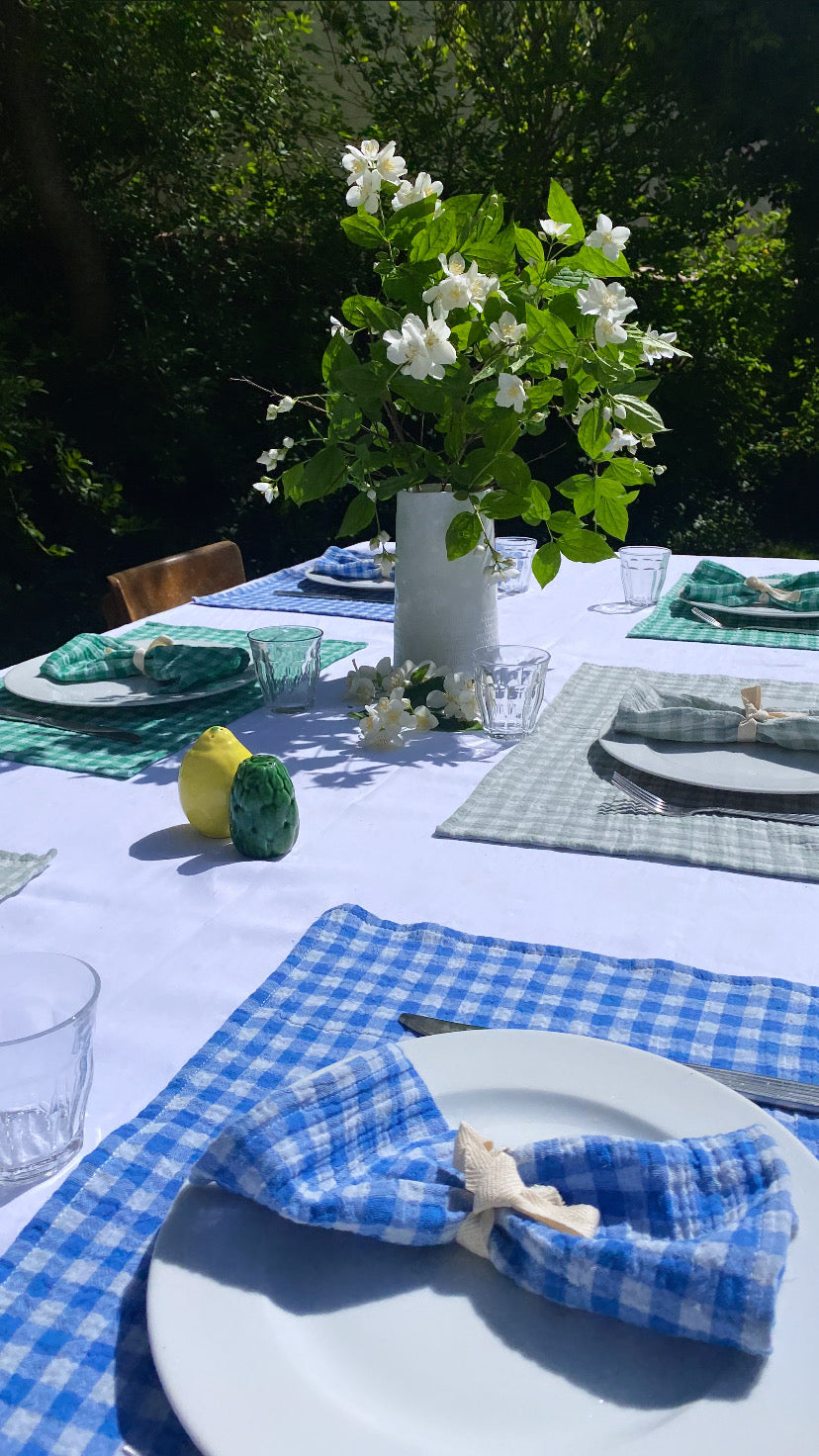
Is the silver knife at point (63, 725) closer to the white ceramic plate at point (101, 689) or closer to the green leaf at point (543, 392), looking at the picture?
the white ceramic plate at point (101, 689)

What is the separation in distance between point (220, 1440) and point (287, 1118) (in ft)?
0.46

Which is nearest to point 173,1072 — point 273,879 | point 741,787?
point 273,879

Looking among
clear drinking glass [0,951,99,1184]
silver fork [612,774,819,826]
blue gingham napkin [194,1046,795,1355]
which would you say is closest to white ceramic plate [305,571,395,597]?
silver fork [612,774,819,826]

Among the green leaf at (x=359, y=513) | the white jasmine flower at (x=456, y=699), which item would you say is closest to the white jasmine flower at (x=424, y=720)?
the white jasmine flower at (x=456, y=699)

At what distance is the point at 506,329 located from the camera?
1187 millimetres

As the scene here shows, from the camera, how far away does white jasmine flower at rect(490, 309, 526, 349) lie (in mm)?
1183

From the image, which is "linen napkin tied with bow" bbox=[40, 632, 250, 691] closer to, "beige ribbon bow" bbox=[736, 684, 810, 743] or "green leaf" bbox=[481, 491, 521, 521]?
"green leaf" bbox=[481, 491, 521, 521]

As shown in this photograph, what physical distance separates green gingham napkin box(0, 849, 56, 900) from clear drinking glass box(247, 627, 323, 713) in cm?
44

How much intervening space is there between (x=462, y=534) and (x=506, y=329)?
0.22 m

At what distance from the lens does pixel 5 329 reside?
14.6 feet

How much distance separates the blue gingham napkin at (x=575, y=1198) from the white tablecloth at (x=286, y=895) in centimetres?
15

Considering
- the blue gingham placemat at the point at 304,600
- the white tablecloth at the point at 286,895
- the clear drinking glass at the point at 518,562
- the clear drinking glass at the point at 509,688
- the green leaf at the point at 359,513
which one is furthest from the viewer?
the clear drinking glass at the point at 518,562

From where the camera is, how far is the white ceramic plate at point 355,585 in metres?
1.94

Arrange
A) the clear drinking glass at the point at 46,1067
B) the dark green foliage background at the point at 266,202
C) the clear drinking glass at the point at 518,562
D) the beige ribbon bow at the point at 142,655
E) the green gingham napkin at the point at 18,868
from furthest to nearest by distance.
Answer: the dark green foliage background at the point at 266,202 < the clear drinking glass at the point at 518,562 < the beige ribbon bow at the point at 142,655 < the green gingham napkin at the point at 18,868 < the clear drinking glass at the point at 46,1067
